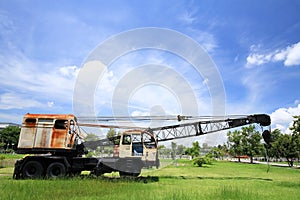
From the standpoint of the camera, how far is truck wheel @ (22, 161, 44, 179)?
11430 mm

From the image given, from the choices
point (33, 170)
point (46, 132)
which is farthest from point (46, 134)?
point (33, 170)

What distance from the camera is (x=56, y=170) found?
1175 cm

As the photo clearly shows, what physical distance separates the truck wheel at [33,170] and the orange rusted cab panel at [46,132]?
95 centimetres

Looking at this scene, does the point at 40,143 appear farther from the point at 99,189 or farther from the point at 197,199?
the point at 197,199

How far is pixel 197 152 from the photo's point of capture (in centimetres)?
3850

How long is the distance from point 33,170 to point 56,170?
1.32 m

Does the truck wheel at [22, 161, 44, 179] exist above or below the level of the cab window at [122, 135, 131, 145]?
below

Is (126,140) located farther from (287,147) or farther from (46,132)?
(287,147)

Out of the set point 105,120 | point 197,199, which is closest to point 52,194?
point 197,199

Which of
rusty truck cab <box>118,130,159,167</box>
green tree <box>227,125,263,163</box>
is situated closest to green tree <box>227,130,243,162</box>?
green tree <box>227,125,263,163</box>

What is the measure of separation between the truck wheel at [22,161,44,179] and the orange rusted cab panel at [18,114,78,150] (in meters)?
0.95

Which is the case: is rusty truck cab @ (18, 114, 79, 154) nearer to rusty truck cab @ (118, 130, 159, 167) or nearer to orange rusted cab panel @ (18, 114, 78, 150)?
orange rusted cab panel @ (18, 114, 78, 150)

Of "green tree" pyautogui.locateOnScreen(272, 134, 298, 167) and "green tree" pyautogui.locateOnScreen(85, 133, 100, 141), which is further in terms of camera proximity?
"green tree" pyautogui.locateOnScreen(272, 134, 298, 167)

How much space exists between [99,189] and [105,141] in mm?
5401
